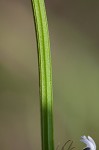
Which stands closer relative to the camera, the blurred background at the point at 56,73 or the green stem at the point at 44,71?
the green stem at the point at 44,71

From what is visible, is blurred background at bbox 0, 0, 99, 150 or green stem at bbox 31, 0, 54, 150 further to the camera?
blurred background at bbox 0, 0, 99, 150

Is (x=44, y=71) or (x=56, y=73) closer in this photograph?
(x=44, y=71)

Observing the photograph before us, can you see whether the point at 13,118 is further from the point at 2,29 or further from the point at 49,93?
the point at 49,93
